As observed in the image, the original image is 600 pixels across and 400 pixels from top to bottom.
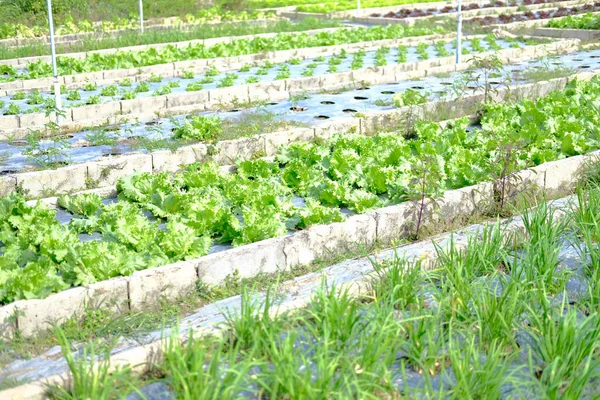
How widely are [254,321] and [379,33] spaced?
1396cm

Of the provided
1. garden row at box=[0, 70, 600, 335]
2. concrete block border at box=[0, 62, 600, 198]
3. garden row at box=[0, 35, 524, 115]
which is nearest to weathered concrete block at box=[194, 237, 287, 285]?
garden row at box=[0, 70, 600, 335]

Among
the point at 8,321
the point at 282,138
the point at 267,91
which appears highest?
the point at 267,91

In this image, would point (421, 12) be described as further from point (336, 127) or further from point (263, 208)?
point (263, 208)

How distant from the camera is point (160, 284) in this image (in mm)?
4754

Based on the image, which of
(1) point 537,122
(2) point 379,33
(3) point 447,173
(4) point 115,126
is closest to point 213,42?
(2) point 379,33

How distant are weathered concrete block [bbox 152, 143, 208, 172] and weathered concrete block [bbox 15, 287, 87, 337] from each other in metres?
3.00

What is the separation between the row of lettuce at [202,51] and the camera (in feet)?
41.3

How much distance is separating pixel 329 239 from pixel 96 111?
5092 mm

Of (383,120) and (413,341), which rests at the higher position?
(383,120)

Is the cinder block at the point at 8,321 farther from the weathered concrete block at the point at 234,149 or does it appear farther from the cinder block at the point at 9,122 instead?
the cinder block at the point at 9,122

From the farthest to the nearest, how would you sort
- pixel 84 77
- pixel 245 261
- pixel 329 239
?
pixel 84 77 → pixel 329 239 → pixel 245 261

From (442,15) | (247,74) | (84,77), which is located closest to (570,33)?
(442,15)

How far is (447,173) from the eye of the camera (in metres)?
6.64

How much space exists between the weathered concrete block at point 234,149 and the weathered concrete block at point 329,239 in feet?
7.69
